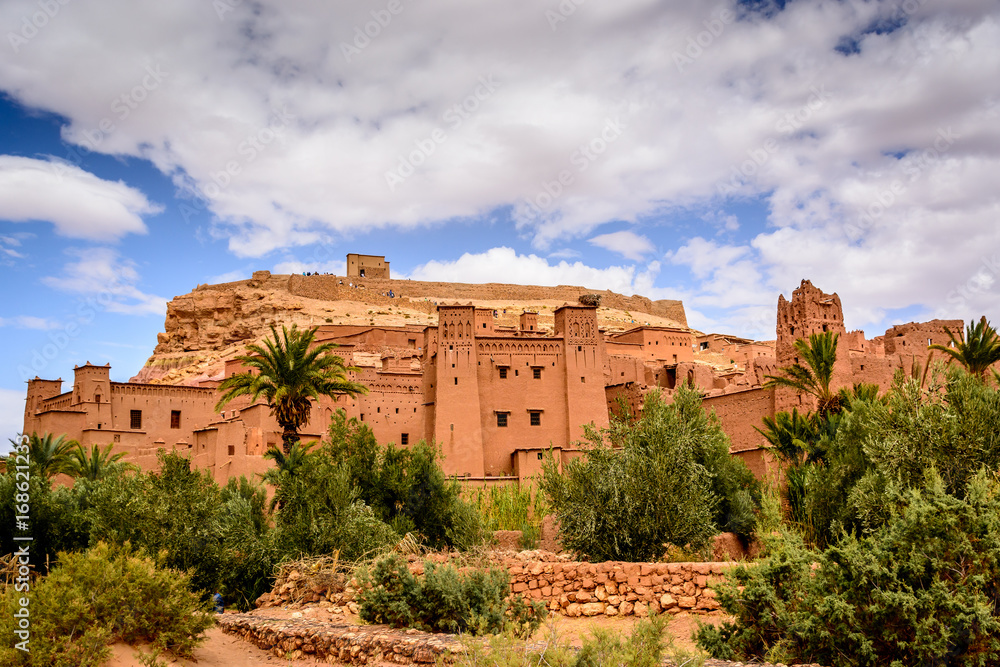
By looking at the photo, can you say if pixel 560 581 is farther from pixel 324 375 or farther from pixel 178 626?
pixel 324 375

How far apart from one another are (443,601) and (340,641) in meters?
1.44

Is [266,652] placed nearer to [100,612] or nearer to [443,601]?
[100,612]

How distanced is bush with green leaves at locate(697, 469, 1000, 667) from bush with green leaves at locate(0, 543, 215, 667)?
20.9 feet

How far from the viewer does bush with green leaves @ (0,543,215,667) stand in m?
9.09

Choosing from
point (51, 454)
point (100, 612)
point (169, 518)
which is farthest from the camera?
point (51, 454)

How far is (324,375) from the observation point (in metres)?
23.6

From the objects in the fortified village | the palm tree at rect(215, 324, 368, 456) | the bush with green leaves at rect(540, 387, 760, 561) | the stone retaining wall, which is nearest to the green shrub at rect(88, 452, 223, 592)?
the stone retaining wall

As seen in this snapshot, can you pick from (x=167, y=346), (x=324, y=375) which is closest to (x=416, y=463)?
(x=324, y=375)

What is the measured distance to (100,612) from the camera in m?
9.93

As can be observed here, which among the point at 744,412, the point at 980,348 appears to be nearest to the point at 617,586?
the point at 980,348

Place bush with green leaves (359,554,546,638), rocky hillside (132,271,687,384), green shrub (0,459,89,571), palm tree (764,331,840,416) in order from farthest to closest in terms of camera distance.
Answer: rocky hillside (132,271,687,384), palm tree (764,331,840,416), green shrub (0,459,89,571), bush with green leaves (359,554,546,638)

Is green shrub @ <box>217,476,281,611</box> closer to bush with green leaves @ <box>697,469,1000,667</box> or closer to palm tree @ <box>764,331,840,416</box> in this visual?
bush with green leaves @ <box>697,469,1000,667</box>

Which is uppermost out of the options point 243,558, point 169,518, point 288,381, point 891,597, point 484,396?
point 484,396

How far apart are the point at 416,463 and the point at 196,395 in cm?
2179
